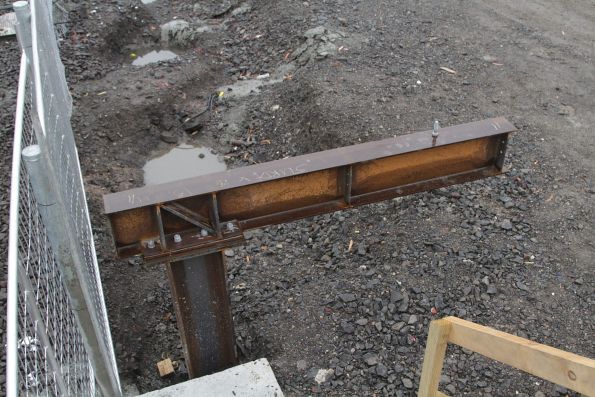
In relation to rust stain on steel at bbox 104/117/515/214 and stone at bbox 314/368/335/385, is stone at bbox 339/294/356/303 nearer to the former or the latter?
stone at bbox 314/368/335/385

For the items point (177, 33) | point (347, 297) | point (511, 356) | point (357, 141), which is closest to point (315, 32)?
point (177, 33)

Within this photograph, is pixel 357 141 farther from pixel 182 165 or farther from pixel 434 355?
pixel 434 355

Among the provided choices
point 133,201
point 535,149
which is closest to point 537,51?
point 535,149

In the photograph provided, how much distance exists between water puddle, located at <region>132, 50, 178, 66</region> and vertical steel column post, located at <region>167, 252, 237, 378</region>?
778cm

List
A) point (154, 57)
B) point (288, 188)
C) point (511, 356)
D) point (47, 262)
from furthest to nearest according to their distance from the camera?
point (154, 57), point (288, 188), point (47, 262), point (511, 356)

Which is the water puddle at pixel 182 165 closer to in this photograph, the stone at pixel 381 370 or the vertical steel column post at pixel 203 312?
the vertical steel column post at pixel 203 312

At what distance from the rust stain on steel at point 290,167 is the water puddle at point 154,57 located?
7890mm

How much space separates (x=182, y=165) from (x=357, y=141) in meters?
2.83

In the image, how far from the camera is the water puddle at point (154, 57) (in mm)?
11695

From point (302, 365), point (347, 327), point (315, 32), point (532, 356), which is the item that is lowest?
point (302, 365)

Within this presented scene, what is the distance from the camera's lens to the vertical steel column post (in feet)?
15.1

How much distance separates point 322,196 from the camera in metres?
4.75

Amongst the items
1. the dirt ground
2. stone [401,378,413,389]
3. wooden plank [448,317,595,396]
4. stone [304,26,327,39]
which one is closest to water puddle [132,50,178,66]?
the dirt ground

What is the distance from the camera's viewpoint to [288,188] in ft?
15.0
